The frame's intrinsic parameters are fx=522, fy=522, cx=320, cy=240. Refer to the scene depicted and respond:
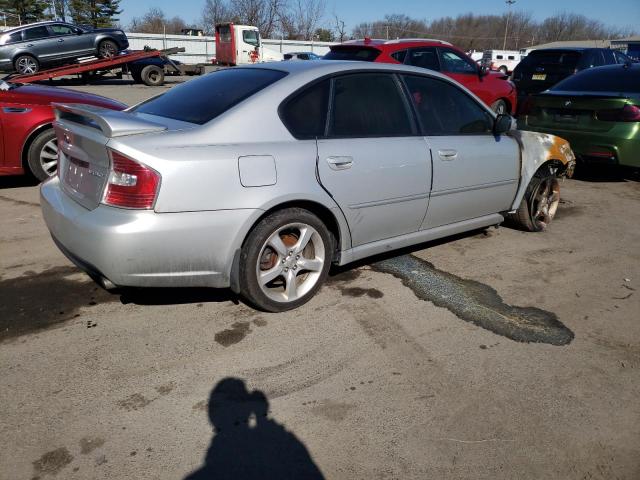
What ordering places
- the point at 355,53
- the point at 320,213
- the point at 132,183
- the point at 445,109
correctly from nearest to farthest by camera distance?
1. the point at 132,183
2. the point at 320,213
3. the point at 445,109
4. the point at 355,53

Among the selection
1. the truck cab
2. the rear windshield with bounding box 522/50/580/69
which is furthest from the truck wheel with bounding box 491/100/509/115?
the truck cab

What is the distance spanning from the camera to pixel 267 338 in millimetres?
3129

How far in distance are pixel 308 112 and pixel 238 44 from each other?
89.1ft

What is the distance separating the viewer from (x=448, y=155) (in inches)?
157

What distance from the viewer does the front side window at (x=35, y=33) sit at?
18109 millimetres

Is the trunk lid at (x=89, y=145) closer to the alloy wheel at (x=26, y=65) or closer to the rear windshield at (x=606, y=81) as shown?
the rear windshield at (x=606, y=81)

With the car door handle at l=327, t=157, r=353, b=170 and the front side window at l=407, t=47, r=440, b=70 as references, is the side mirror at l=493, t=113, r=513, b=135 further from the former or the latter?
the front side window at l=407, t=47, r=440, b=70

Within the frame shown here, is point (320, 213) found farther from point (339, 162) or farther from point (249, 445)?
point (249, 445)

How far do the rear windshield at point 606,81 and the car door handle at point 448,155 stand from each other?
4.56 meters

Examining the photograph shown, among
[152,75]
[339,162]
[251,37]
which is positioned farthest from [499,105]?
[251,37]

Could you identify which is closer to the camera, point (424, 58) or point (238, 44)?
point (424, 58)

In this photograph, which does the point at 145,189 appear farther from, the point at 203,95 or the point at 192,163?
the point at 203,95

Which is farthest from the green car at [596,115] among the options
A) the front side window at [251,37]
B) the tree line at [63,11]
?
the tree line at [63,11]

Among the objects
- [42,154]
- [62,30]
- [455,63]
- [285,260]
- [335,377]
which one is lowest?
[335,377]
